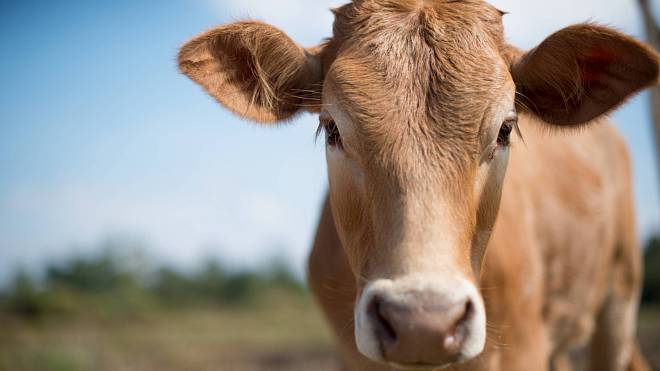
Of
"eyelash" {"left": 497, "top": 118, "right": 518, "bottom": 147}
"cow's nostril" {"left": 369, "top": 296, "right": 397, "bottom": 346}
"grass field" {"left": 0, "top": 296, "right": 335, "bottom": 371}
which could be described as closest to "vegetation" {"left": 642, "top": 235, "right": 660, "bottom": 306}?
"grass field" {"left": 0, "top": 296, "right": 335, "bottom": 371}

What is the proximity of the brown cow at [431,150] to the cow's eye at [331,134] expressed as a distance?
1 centimetres

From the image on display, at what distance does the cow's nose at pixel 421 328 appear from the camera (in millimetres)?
2178

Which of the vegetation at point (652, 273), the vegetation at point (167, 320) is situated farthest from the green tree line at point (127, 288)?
the vegetation at point (652, 273)

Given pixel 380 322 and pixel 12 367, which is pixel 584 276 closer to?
pixel 380 322

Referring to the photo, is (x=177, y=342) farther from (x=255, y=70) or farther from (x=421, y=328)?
(x=421, y=328)

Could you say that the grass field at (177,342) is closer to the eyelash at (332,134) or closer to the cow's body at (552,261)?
the cow's body at (552,261)

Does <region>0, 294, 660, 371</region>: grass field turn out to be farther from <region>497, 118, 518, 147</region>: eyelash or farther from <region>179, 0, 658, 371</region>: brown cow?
<region>497, 118, 518, 147</region>: eyelash

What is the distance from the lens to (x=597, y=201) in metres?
5.59

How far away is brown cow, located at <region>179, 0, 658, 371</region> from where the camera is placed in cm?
233

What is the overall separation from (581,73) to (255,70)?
178 cm

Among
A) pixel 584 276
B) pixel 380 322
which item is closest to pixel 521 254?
pixel 584 276

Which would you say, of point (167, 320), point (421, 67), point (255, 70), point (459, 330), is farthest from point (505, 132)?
point (167, 320)

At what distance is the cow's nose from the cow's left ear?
1564 mm

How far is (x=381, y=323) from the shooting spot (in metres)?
2.32
